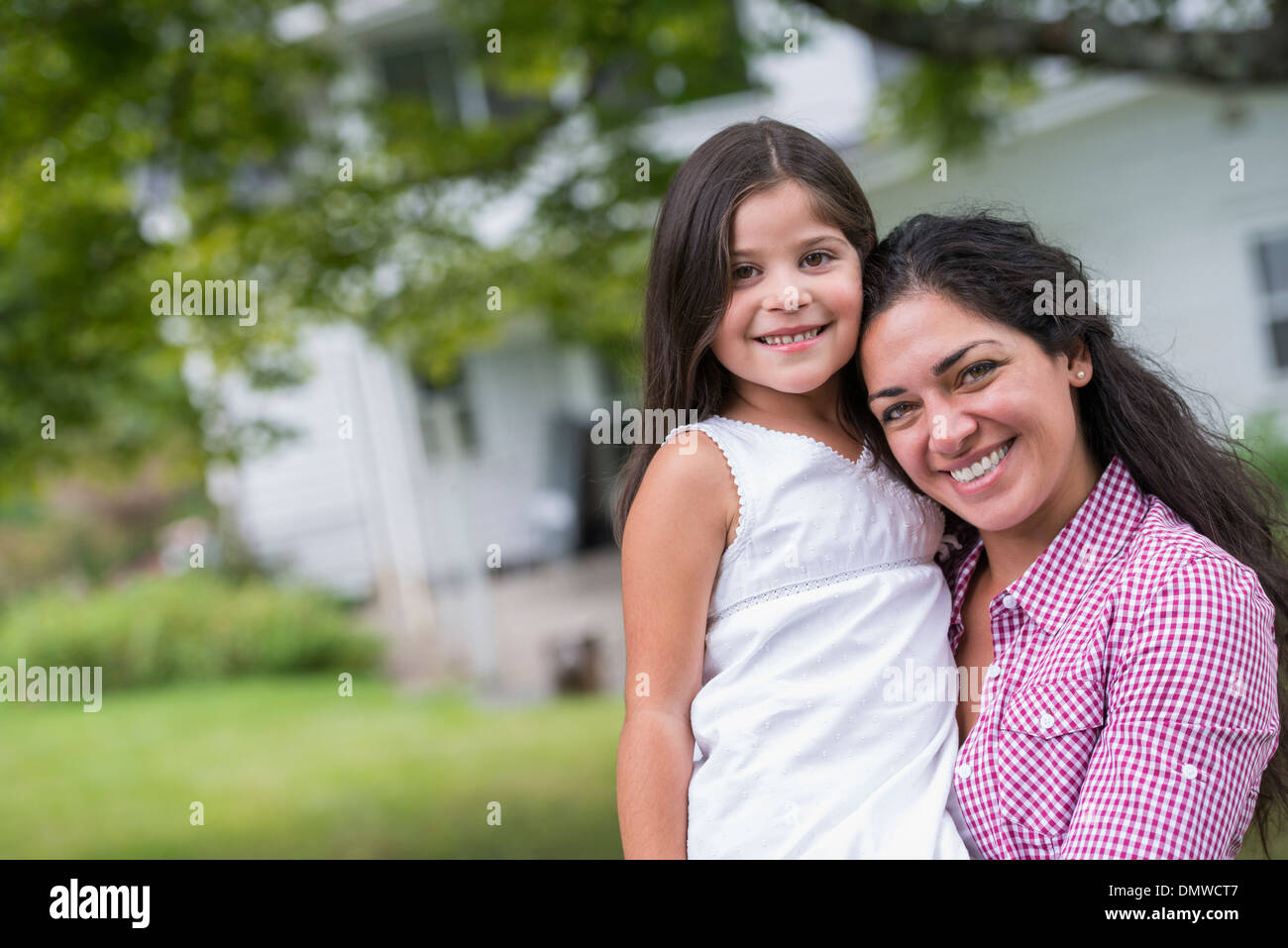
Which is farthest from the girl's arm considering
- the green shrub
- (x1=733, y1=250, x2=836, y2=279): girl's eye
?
the green shrub

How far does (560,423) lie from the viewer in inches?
552

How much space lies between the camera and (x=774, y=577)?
2.11m

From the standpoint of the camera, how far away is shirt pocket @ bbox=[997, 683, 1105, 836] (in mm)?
1847

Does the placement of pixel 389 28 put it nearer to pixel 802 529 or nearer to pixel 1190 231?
pixel 1190 231

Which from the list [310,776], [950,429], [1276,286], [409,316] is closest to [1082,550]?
[950,429]

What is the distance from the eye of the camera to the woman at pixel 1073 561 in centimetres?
173

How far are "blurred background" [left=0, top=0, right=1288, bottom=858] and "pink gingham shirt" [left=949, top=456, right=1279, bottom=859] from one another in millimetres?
638

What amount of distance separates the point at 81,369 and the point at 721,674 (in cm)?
506

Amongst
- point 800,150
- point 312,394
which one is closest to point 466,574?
point 312,394

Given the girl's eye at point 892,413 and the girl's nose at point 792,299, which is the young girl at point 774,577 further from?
the girl's eye at point 892,413

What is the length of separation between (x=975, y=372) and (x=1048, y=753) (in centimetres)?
57

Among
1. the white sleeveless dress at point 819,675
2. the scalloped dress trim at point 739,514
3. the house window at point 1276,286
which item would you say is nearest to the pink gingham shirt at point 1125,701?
the white sleeveless dress at point 819,675

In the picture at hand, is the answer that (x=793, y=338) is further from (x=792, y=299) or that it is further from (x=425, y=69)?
(x=425, y=69)

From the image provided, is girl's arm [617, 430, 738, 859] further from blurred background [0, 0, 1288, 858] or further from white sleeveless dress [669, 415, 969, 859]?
blurred background [0, 0, 1288, 858]
